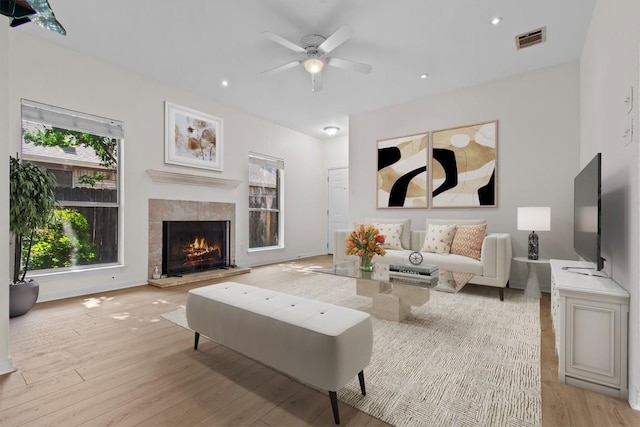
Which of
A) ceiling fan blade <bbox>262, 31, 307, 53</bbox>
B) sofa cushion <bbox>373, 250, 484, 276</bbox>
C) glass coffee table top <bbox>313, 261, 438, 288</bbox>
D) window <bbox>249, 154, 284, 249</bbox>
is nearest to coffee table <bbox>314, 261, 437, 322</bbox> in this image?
glass coffee table top <bbox>313, 261, 438, 288</bbox>

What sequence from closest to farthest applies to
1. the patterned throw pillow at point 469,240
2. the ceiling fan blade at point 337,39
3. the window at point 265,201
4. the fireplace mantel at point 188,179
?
the ceiling fan blade at point 337,39 → the patterned throw pillow at point 469,240 → the fireplace mantel at point 188,179 → the window at point 265,201

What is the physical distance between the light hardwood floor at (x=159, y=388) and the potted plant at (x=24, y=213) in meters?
0.39

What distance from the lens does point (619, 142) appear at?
78.4 inches

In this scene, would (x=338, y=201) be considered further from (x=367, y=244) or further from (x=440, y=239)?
(x=367, y=244)

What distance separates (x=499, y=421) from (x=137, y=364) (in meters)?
2.17

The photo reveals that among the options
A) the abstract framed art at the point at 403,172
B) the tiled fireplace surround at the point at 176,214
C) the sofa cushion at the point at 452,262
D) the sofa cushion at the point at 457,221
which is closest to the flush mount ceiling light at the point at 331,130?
the abstract framed art at the point at 403,172

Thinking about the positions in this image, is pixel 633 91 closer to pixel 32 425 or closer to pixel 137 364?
pixel 137 364

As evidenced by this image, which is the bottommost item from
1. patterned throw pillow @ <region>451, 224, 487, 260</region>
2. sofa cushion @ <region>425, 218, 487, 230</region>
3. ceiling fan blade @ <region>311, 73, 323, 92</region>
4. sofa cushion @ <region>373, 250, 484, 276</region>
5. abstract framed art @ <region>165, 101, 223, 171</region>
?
sofa cushion @ <region>373, 250, 484, 276</region>

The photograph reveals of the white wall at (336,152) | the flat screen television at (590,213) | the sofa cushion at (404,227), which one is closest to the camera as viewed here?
the flat screen television at (590,213)

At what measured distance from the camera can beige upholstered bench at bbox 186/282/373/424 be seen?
144 cm

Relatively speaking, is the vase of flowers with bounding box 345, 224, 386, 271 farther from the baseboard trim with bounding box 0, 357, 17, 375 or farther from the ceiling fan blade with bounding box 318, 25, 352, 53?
the baseboard trim with bounding box 0, 357, 17, 375

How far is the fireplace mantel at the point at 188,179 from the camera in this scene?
4343 millimetres

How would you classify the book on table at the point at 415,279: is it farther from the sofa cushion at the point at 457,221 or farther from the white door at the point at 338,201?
the white door at the point at 338,201

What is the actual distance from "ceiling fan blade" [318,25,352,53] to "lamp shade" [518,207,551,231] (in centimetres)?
282
